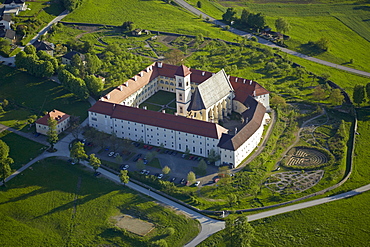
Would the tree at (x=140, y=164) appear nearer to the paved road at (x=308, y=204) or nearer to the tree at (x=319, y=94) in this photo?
the paved road at (x=308, y=204)

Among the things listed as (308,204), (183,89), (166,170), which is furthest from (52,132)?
(308,204)

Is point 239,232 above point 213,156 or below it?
below

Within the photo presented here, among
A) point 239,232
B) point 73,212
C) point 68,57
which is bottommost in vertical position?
point 73,212

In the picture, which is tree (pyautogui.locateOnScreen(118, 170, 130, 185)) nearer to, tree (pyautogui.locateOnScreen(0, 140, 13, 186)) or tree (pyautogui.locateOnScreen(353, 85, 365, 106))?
tree (pyautogui.locateOnScreen(0, 140, 13, 186))

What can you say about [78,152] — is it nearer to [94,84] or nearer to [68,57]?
[94,84]

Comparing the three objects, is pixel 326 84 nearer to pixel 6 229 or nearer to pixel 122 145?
pixel 122 145

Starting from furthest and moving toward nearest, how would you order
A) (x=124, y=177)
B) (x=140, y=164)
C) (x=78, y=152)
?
(x=78, y=152)
(x=140, y=164)
(x=124, y=177)

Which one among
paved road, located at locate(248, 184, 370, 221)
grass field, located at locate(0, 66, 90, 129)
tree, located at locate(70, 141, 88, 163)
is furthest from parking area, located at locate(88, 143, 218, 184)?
grass field, located at locate(0, 66, 90, 129)
